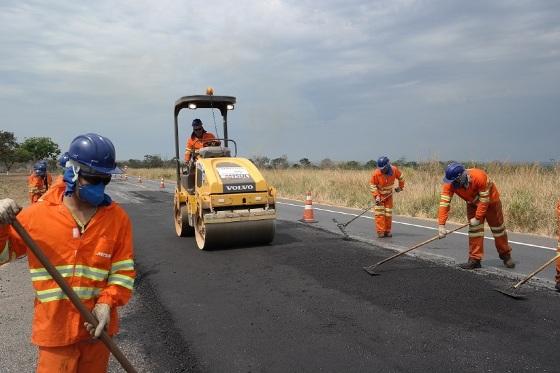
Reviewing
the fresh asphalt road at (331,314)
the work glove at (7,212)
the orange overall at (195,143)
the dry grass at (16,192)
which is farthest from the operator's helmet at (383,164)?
the dry grass at (16,192)

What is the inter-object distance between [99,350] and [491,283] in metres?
4.78

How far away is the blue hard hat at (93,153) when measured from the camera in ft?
7.97

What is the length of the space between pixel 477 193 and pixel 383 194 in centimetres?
294

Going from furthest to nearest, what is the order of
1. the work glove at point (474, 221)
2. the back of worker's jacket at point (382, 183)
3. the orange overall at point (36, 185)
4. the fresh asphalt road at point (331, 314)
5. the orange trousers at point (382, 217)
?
the back of worker's jacket at point (382, 183) → the orange trousers at point (382, 217) → the orange overall at point (36, 185) → the work glove at point (474, 221) → the fresh asphalt road at point (331, 314)

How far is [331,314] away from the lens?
4699 millimetres

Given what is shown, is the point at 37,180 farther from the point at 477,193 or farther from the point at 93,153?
the point at 477,193

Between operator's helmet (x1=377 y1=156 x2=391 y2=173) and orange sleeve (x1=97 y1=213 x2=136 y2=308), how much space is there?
7392 mm

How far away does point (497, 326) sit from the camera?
4328 millimetres

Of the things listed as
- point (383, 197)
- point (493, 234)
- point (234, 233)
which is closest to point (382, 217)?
point (383, 197)

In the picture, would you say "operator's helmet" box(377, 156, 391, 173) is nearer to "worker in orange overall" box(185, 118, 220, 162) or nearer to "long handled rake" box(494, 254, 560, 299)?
"worker in orange overall" box(185, 118, 220, 162)

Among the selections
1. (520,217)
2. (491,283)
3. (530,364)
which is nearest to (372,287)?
(491,283)

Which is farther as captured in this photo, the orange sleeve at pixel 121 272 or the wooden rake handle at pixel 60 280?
the orange sleeve at pixel 121 272

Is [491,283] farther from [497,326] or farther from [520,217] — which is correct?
[520,217]

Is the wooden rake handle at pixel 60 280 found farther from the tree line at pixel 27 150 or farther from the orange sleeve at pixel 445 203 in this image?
the tree line at pixel 27 150
